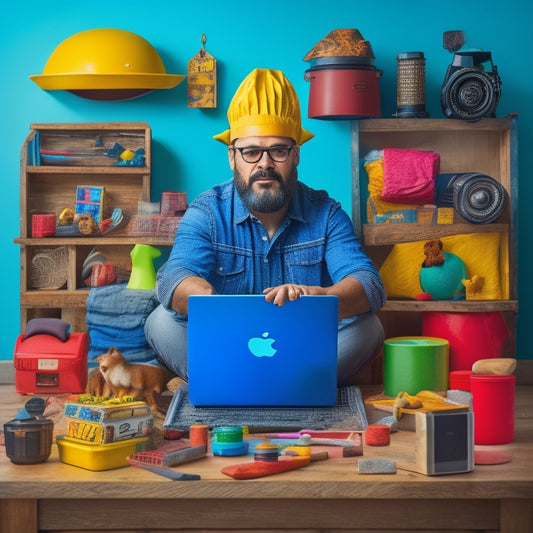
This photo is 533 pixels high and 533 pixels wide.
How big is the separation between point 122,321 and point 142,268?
209mm

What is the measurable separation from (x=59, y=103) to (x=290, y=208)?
43.8 inches

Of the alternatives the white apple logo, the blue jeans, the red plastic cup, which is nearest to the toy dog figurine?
the blue jeans

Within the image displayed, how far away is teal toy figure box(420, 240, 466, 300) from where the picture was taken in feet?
10.3

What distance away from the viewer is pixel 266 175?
269 cm

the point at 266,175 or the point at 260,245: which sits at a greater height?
the point at 266,175

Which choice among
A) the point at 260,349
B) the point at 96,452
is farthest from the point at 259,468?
the point at 260,349

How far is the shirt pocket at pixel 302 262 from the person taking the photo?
2805 mm

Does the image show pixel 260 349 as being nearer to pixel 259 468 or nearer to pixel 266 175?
pixel 259 468

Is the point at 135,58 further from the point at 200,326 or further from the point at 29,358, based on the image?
the point at 200,326

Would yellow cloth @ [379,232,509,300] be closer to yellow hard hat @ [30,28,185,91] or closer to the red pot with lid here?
the red pot with lid

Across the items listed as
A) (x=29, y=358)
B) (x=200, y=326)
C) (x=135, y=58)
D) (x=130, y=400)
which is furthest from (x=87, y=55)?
(x=130, y=400)

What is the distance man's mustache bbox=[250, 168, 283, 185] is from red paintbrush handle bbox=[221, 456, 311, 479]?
1131 mm

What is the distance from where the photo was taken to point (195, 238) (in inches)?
109

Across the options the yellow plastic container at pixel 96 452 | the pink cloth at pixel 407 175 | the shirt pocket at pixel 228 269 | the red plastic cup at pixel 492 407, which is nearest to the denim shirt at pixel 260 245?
the shirt pocket at pixel 228 269
